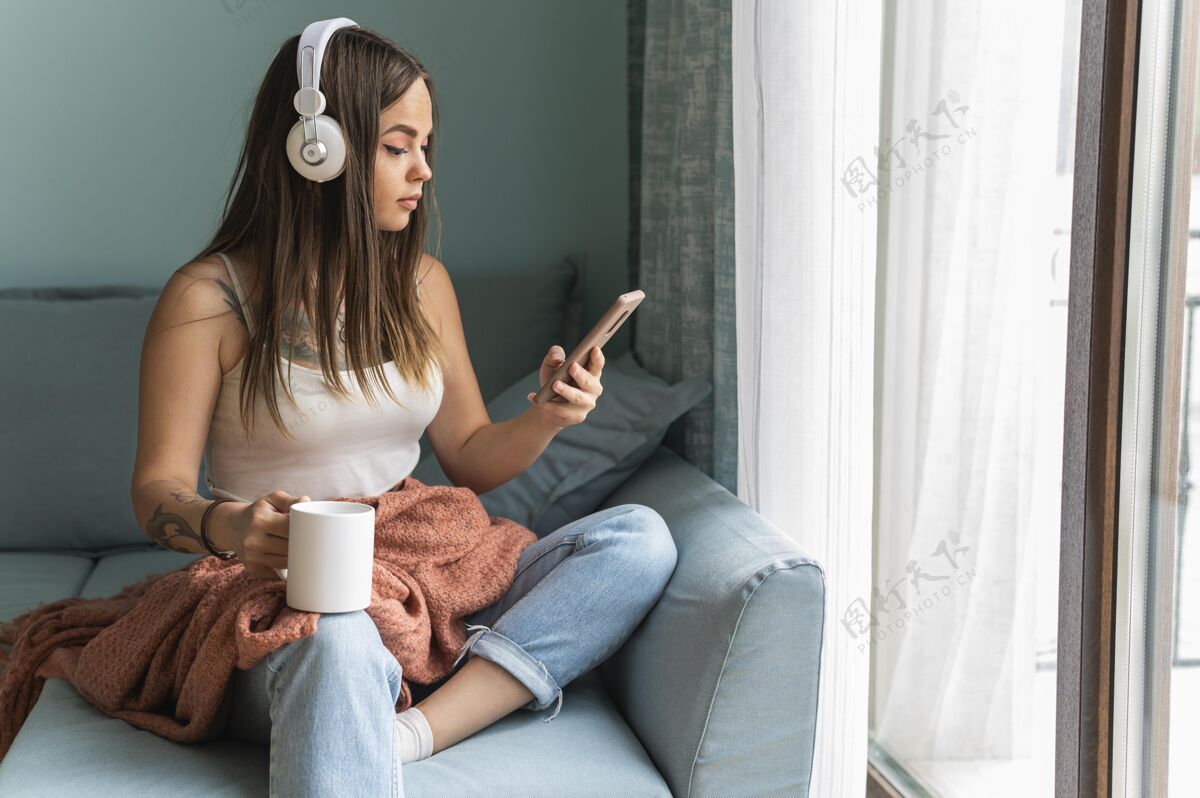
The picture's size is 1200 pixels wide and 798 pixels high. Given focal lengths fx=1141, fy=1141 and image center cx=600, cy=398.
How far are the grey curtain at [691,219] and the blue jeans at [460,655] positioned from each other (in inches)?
14.4

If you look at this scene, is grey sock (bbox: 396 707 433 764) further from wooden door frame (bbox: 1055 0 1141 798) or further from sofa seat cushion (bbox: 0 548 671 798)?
wooden door frame (bbox: 1055 0 1141 798)

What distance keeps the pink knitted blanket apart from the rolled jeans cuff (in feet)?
0.18

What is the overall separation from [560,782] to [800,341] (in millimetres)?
598

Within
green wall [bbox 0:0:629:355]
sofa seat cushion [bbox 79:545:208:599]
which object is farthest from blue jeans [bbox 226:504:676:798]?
green wall [bbox 0:0:629:355]

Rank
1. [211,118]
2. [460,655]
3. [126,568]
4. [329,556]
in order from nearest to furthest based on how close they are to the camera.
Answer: [329,556]
[460,655]
[126,568]
[211,118]

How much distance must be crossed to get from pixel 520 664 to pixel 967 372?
2.26 feet

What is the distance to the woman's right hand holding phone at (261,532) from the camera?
3.53ft

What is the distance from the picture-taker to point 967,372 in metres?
1.47

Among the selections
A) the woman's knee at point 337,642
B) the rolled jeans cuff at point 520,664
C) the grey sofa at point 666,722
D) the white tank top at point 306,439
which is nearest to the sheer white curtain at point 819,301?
the grey sofa at point 666,722

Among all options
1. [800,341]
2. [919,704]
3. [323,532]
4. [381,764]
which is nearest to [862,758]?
[919,704]

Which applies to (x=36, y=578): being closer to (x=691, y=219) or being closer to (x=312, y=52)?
(x=312, y=52)

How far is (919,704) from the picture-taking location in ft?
5.25

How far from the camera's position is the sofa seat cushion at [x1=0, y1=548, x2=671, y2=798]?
1084 millimetres

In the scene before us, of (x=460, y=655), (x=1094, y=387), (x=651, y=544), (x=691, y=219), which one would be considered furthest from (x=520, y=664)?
(x=691, y=219)
